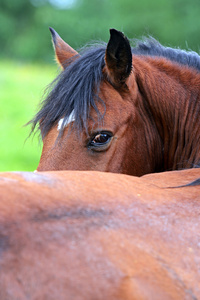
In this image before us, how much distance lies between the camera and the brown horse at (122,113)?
244 centimetres

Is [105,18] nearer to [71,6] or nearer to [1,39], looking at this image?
[71,6]

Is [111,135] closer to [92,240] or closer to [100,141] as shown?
[100,141]

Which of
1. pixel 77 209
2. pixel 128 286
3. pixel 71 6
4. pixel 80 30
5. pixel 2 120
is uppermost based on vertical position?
pixel 71 6

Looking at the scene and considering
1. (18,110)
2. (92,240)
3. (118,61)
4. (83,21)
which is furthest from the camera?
(83,21)

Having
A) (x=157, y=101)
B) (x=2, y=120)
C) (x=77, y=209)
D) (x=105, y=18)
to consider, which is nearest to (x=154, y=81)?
(x=157, y=101)

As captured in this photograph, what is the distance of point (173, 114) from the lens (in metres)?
2.74

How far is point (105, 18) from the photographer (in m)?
25.8

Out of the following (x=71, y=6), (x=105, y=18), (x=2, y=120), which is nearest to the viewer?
(x=2, y=120)

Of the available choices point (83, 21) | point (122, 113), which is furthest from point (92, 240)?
point (83, 21)

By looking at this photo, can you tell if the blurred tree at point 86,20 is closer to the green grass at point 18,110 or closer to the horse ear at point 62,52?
the green grass at point 18,110

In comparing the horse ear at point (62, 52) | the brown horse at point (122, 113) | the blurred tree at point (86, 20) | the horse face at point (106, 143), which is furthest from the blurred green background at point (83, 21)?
the horse face at point (106, 143)

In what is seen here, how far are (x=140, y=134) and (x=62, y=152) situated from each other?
531 millimetres

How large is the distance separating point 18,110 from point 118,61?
7622mm

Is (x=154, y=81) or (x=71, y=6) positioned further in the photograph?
(x=71, y=6)
